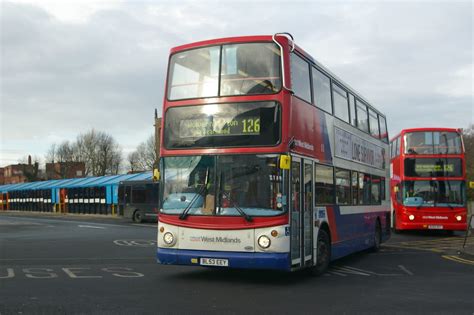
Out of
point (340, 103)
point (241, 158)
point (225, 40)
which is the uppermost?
point (225, 40)

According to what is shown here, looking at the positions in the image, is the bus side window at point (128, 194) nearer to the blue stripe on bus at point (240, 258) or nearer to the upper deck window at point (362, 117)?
the upper deck window at point (362, 117)

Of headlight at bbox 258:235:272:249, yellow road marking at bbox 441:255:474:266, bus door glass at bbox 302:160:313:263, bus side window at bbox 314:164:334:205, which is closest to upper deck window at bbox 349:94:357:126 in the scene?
bus side window at bbox 314:164:334:205

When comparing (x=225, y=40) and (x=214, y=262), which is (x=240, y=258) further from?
(x=225, y=40)

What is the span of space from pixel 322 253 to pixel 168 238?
10.8ft

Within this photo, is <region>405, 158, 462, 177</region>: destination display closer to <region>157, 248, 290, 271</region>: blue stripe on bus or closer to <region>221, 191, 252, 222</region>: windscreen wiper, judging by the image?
<region>157, 248, 290, 271</region>: blue stripe on bus

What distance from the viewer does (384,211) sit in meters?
17.5

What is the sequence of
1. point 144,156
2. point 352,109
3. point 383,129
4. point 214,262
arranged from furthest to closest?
1. point 144,156
2. point 383,129
3. point 352,109
4. point 214,262

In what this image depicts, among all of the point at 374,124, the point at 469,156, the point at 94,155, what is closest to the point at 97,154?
the point at 94,155

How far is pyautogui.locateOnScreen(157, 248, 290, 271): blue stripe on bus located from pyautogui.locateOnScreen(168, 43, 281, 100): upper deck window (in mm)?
2818

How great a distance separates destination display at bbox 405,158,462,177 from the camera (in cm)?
2170

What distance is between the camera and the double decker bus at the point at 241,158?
9.51 metres

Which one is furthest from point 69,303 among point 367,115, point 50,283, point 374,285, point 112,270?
point 367,115

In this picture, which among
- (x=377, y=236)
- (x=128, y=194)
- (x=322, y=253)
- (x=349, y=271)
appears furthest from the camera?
(x=128, y=194)

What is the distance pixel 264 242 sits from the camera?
30.8 feet
